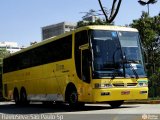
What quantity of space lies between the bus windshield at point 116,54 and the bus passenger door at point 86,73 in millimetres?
Answer: 347

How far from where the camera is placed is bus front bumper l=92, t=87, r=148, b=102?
1841 cm

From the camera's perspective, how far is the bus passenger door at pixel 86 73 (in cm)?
1862

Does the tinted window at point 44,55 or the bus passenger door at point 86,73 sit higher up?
the tinted window at point 44,55

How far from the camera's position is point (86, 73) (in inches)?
741

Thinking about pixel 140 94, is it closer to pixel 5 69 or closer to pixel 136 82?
pixel 136 82

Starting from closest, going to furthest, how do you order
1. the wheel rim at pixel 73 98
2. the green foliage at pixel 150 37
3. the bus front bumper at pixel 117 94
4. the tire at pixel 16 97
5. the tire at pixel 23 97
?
the bus front bumper at pixel 117 94 → the wheel rim at pixel 73 98 → the tire at pixel 23 97 → the tire at pixel 16 97 → the green foliage at pixel 150 37

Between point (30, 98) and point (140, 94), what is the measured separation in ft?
29.3

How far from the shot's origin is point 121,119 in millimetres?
14492

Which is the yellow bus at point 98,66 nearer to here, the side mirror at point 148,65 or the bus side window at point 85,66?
the bus side window at point 85,66

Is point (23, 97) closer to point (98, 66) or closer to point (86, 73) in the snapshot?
point (86, 73)

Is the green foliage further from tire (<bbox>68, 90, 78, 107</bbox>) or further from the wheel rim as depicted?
the wheel rim

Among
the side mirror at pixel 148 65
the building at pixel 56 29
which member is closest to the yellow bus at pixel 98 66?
the side mirror at pixel 148 65

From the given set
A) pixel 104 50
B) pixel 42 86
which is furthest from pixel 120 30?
pixel 42 86

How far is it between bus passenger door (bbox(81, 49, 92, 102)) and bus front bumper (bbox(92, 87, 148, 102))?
16.0 inches
